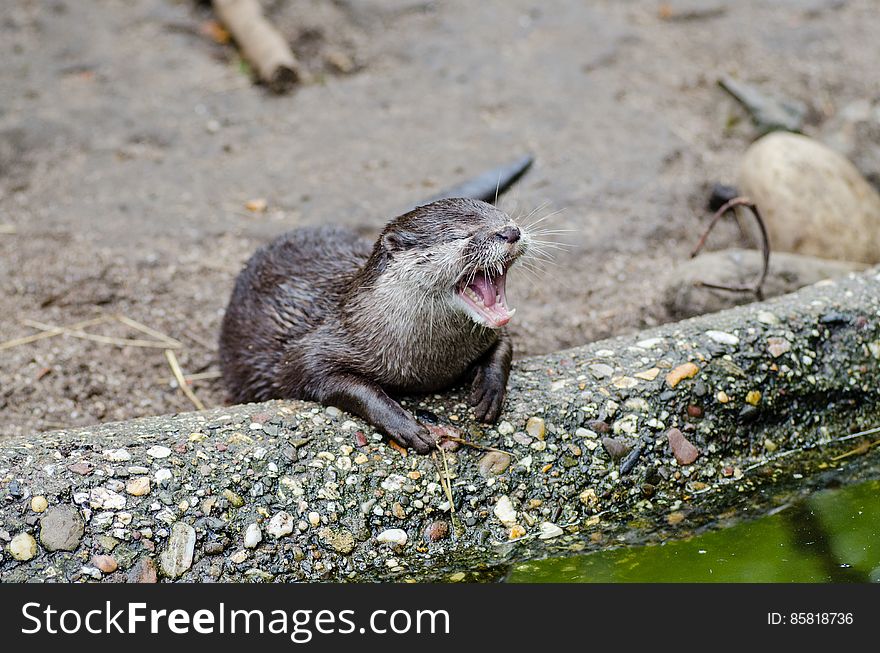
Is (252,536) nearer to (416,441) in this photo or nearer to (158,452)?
(158,452)

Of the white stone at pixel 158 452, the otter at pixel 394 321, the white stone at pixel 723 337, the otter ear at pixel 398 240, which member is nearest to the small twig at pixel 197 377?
the otter at pixel 394 321

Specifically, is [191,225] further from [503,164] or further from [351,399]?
[351,399]

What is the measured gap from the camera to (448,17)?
6273 millimetres

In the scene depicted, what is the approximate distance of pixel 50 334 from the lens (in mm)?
3988

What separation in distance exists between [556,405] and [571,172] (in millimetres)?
2297

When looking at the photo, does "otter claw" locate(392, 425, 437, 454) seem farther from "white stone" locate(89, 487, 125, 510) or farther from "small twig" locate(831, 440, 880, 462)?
"small twig" locate(831, 440, 880, 462)

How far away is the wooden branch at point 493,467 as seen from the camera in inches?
104

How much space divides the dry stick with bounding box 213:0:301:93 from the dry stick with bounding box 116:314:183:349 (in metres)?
2.03

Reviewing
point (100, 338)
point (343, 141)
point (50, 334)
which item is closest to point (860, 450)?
point (100, 338)

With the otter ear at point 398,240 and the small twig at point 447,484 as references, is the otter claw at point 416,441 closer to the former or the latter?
the small twig at point 447,484

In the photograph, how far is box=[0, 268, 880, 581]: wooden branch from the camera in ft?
8.66

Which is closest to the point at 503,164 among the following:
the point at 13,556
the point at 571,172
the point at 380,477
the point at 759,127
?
the point at 571,172

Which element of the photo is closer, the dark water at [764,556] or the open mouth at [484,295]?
the dark water at [764,556]

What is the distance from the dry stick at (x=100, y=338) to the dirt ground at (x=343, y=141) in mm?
26
